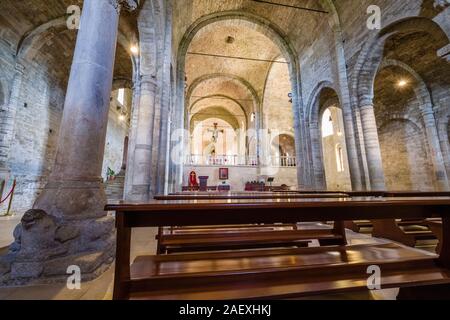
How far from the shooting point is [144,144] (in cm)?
470

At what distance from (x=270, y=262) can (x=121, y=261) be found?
0.89 m

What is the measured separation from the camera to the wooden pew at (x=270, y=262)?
970 millimetres

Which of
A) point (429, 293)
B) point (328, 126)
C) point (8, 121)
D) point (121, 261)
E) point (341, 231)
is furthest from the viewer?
point (328, 126)

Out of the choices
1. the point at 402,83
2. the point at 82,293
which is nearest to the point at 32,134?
the point at 82,293

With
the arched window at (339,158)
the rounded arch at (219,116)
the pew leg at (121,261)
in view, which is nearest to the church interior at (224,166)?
the pew leg at (121,261)

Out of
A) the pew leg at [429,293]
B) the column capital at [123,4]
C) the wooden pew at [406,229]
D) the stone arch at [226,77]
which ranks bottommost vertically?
the pew leg at [429,293]

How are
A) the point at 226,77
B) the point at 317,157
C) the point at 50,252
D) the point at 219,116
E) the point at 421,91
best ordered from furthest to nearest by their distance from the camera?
the point at 219,116 → the point at 226,77 → the point at 317,157 → the point at 421,91 → the point at 50,252

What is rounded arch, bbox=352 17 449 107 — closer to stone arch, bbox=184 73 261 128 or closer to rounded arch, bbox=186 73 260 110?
stone arch, bbox=184 73 261 128

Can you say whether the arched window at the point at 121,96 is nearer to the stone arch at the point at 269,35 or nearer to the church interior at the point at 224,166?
the church interior at the point at 224,166

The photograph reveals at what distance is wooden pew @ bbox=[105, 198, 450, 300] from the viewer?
97cm

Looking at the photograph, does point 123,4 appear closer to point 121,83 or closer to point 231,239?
point 231,239
